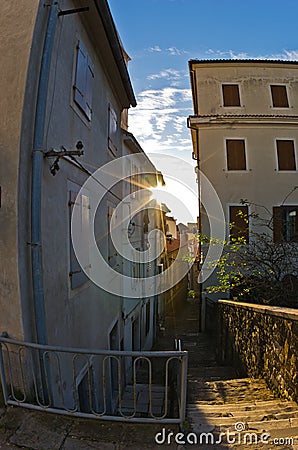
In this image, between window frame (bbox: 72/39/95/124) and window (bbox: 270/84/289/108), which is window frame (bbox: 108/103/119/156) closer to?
window frame (bbox: 72/39/95/124)

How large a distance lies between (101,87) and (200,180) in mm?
9157

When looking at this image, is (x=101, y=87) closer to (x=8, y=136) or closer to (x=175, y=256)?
(x=8, y=136)

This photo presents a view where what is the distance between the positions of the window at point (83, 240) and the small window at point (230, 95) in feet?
39.0

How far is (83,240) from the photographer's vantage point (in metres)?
6.01

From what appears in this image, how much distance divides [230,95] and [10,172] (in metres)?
14.4

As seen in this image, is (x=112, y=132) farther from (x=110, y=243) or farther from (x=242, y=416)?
(x=242, y=416)

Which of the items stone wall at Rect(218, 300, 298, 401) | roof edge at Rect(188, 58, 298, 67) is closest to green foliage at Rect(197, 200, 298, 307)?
stone wall at Rect(218, 300, 298, 401)

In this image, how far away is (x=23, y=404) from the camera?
3.49 metres

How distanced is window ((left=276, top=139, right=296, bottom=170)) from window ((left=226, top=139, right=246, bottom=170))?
1613 mm

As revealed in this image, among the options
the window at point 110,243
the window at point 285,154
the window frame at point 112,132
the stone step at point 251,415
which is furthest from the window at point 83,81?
the window at point 285,154

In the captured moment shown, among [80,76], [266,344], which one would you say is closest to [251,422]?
[266,344]

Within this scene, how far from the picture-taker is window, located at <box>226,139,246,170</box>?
15797 millimetres

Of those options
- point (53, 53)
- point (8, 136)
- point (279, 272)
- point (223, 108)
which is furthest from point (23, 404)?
point (223, 108)

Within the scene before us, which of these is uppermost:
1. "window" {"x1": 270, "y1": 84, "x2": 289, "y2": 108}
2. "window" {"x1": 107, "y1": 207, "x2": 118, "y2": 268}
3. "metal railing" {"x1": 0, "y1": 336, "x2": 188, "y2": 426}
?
"window" {"x1": 270, "y1": 84, "x2": 289, "y2": 108}
